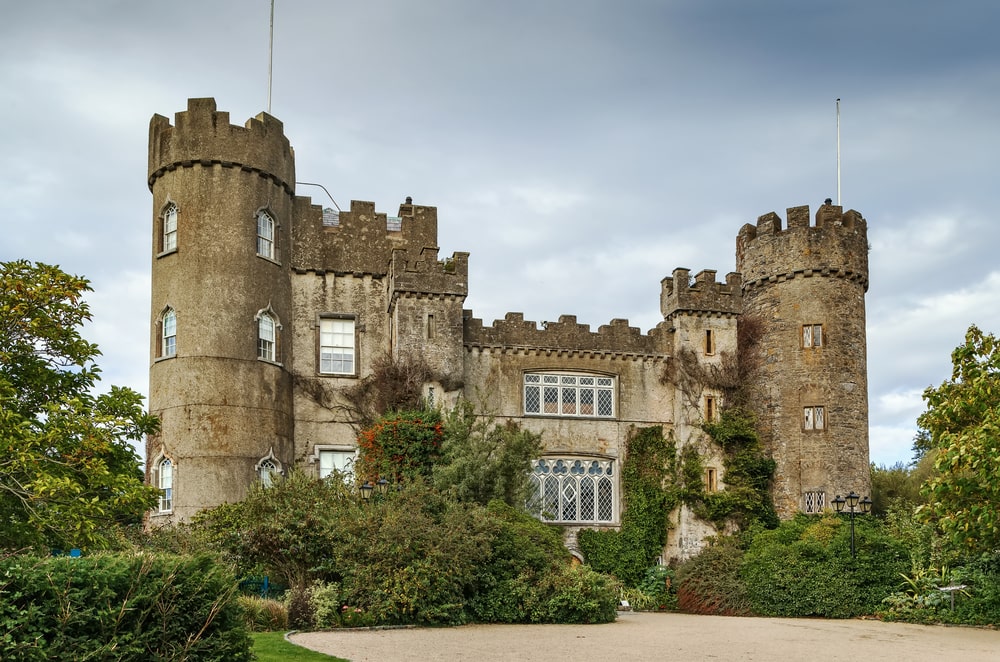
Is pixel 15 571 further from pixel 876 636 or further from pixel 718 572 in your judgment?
pixel 718 572

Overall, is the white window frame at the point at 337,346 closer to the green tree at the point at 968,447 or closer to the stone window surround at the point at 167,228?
the stone window surround at the point at 167,228

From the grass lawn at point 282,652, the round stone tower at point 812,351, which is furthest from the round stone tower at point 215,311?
the round stone tower at point 812,351

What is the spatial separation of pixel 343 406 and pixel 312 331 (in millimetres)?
2537

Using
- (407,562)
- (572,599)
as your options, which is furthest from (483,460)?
(407,562)

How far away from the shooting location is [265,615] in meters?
19.7

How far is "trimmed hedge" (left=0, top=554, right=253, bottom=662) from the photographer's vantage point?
10.5 metres

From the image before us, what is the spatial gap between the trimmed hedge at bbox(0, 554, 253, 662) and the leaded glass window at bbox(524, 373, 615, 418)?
20391 mm

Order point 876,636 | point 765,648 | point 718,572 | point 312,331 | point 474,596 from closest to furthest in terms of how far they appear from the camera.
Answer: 1. point 765,648
2. point 876,636
3. point 474,596
4. point 718,572
5. point 312,331

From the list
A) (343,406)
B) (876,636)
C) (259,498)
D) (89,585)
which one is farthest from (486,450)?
(89,585)

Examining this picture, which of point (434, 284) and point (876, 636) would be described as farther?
point (434, 284)

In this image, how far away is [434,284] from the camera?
101 feet

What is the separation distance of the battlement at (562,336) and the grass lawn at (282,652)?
54.2 ft

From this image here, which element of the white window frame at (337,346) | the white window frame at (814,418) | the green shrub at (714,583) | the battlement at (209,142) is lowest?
the green shrub at (714,583)

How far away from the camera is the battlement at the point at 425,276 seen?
3061cm
